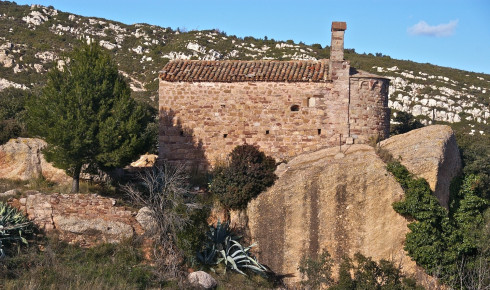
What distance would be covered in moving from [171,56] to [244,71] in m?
26.8

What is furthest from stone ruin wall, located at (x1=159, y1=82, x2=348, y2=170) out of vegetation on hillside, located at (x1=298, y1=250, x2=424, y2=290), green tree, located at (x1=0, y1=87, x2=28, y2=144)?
green tree, located at (x1=0, y1=87, x2=28, y2=144)

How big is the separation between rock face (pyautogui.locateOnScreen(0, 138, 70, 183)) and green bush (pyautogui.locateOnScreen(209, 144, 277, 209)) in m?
5.45

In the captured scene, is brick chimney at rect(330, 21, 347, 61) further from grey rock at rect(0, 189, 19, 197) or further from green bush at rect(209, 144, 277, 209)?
grey rock at rect(0, 189, 19, 197)

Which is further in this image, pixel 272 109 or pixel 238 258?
pixel 272 109

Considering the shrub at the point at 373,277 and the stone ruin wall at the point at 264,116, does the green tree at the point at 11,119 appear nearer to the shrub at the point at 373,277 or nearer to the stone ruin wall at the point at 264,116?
the stone ruin wall at the point at 264,116

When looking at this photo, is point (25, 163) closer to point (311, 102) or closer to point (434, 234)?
point (311, 102)

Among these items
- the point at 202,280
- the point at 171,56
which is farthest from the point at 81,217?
the point at 171,56

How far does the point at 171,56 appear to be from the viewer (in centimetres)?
4522

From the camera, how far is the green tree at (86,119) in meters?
16.7

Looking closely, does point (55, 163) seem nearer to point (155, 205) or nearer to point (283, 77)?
point (155, 205)

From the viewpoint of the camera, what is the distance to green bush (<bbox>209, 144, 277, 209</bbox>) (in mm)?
17422

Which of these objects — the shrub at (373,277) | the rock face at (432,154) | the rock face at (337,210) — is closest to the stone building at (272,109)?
the rock face at (337,210)

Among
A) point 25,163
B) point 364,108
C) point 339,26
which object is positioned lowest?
point 25,163

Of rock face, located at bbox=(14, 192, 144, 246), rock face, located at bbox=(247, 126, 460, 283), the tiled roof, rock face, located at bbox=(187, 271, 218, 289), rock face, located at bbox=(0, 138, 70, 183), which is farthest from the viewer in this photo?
the tiled roof
